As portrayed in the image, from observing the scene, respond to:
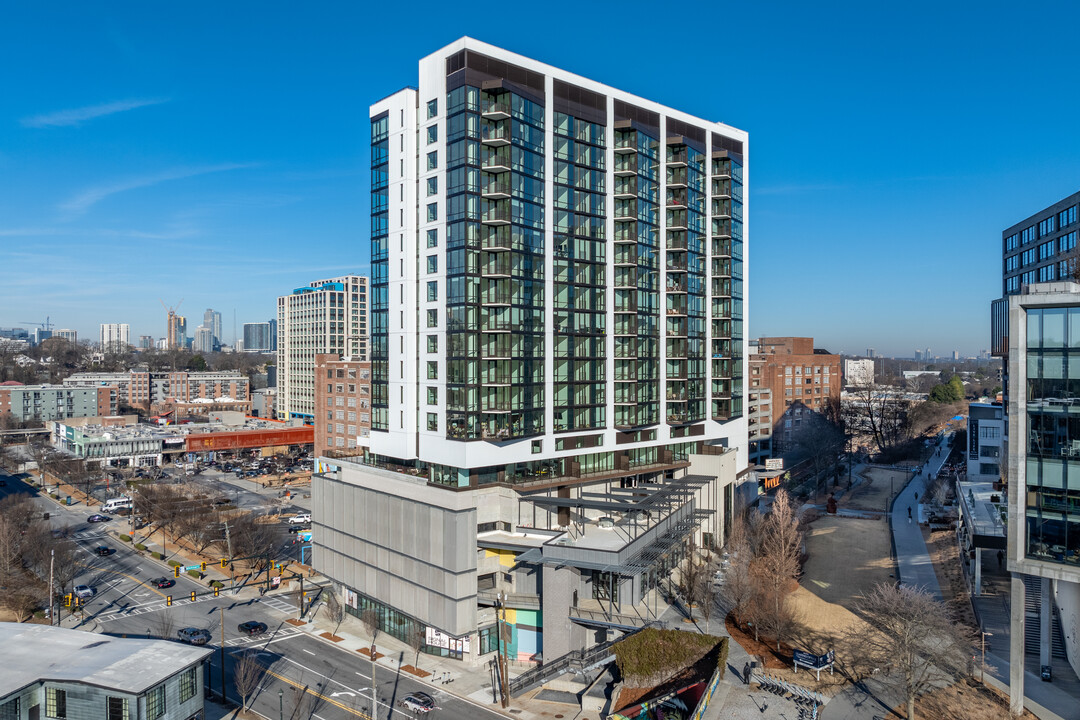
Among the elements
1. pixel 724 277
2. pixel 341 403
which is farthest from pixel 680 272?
pixel 341 403

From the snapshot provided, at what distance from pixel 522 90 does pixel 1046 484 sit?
36.8 metres

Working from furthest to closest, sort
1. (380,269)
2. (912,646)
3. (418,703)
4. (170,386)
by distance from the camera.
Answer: (170,386)
(380,269)
(418,703)
(912,646)

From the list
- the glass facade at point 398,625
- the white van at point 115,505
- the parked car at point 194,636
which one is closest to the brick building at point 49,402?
the white van at point 115,505

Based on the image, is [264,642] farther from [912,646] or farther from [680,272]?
[680,272]

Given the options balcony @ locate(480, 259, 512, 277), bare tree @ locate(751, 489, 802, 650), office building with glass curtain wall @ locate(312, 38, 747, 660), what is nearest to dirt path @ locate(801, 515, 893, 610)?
bare tree @ locate(751, 489, 802, 650)

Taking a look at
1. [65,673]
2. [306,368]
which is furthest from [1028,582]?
[306,368]

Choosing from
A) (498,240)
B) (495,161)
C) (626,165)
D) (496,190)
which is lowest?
(498,240)

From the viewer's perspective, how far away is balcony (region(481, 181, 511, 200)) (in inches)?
1807

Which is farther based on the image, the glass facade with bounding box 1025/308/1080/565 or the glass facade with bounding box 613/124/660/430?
the glass facade with bounding box 613/124/660/430

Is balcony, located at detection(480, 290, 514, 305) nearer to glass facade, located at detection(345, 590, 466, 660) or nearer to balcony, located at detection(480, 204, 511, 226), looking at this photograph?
balcony, located at detection(480, 204, 511, 226)

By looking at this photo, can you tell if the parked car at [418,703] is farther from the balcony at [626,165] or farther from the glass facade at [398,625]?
the balcony at [626,165]

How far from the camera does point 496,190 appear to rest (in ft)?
152

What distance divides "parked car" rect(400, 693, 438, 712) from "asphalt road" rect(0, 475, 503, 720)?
399 millimetres

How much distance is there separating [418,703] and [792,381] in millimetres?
99843
